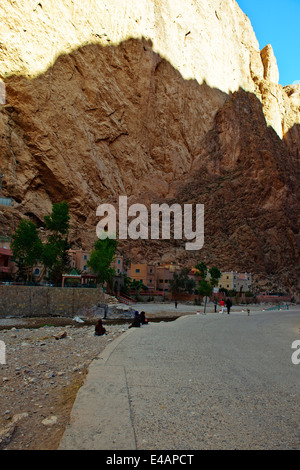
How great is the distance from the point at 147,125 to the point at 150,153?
5.46 meters

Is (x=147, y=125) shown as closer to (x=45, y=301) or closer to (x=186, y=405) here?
(x=45, y=301)

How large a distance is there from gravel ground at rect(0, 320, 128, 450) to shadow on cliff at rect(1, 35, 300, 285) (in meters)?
45.9

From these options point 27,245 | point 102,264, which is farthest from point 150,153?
point 27,245

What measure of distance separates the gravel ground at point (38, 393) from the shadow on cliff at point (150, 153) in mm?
45884

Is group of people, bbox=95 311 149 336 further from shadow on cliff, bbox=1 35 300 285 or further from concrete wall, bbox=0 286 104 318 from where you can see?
shadow on cliff, bbox=1 35 300 285

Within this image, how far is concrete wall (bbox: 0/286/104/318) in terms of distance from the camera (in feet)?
92.9

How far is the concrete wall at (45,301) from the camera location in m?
28.3

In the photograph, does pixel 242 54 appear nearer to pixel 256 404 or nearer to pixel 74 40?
pixel 74 40

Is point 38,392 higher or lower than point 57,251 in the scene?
lower

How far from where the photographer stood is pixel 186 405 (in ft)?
13.7

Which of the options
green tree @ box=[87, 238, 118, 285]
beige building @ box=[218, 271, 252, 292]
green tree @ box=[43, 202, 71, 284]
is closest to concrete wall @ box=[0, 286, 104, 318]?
green tree @ box=[87, 238, 118, 285]

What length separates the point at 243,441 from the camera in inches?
125

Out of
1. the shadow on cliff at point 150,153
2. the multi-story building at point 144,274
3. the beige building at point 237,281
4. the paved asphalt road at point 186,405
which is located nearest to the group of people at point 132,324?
the paved asphalt road at point 186,405
